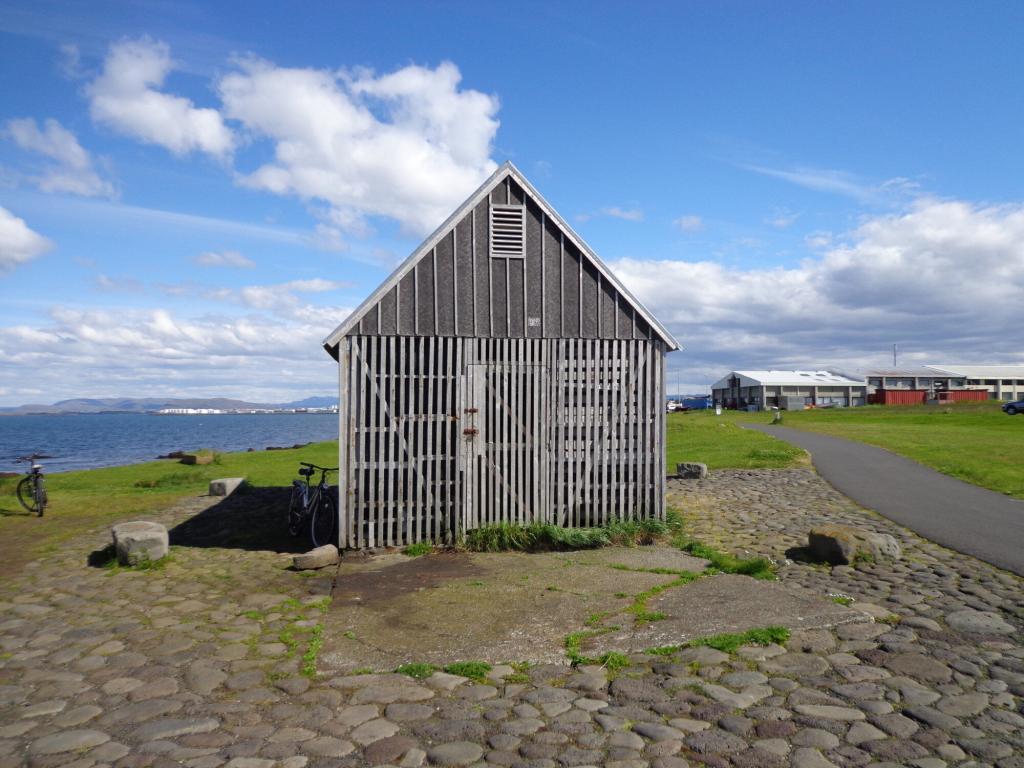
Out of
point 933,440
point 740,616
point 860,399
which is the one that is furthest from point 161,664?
point 860,399

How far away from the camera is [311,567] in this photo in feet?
33.9

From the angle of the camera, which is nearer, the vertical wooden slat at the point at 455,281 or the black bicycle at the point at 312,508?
the vertical wooden slat at the point at 455,281

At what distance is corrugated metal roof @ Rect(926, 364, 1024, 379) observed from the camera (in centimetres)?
10286

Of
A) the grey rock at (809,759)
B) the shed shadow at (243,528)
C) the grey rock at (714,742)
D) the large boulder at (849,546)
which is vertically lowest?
the shed shadow at (243,528)

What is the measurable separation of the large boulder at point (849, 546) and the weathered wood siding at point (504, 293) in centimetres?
458

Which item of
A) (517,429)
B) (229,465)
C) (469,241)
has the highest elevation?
(469,241)

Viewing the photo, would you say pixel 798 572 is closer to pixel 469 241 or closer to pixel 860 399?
pixel 469 241

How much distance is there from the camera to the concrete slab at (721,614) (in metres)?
6.81

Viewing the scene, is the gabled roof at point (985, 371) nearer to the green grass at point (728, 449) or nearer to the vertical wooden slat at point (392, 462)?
the green grass at point (728, 449)

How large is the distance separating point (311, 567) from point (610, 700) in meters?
6.19

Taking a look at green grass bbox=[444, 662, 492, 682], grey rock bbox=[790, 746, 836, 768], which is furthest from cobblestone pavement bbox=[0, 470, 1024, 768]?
green grass bbox=[444, 662, 492, 682]

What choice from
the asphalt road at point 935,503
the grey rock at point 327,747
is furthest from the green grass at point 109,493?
the asphalt road at point 935,503

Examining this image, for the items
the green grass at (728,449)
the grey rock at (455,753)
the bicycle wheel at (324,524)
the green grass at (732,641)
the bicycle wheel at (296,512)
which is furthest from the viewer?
the green grass at (728,449)

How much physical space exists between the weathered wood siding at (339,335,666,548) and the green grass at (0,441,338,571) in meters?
5.85
